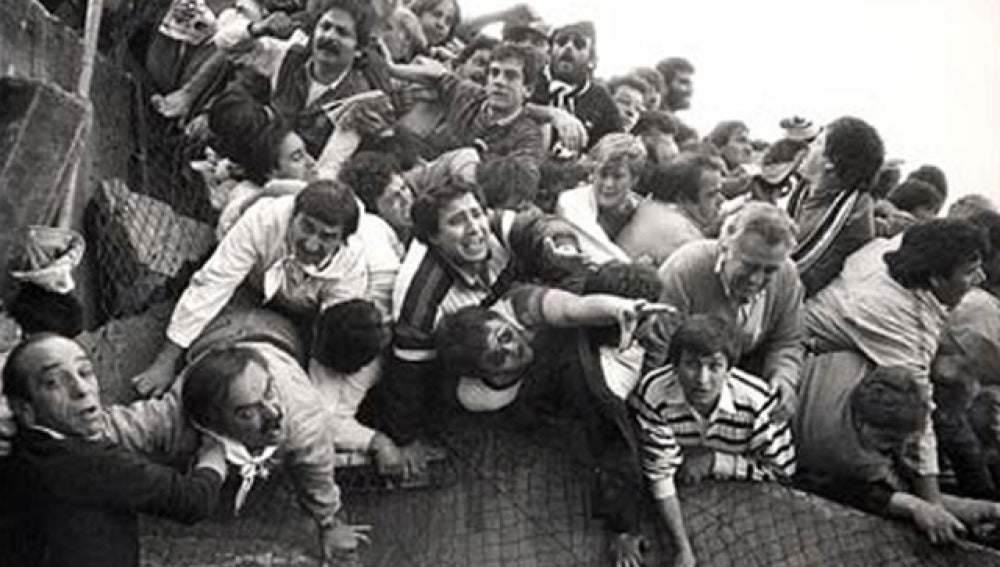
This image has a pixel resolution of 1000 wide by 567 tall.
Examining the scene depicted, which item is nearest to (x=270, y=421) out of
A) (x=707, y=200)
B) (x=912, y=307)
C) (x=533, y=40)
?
(x=707, y=200)

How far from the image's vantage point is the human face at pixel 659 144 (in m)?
6.45

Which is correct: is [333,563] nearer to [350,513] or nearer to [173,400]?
[350,513]

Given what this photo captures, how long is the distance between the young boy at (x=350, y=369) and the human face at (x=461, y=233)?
0.32 meters

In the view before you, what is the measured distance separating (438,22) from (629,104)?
3.13 ft

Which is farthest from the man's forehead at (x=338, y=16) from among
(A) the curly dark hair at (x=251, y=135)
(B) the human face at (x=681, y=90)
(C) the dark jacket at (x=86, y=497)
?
(B) the human face at (x=681, y=90)

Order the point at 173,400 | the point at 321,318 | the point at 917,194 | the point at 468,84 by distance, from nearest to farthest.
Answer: the point at 173,400
the point at 321,318
the point at 468,84
the point at 917,194

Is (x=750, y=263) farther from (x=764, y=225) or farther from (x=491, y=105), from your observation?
(x=491, y=105)

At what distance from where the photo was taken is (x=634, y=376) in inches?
192

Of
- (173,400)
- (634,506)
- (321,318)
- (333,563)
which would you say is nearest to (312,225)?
(321,318)

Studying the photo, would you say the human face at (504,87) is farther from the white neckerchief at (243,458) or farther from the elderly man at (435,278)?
the white neckerchief at (243,458)

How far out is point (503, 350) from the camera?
473 centimetres

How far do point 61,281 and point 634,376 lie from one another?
181cm

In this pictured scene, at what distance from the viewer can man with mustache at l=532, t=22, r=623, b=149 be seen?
21.5 ft

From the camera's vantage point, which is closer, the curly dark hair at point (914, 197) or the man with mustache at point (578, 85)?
the man with mustache at point (578, 85)
